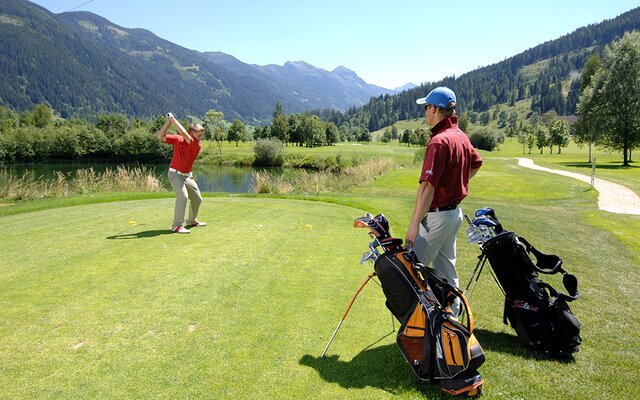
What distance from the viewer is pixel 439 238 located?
13.8ft

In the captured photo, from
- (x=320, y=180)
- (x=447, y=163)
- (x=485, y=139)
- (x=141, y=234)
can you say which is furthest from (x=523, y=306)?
(x=485, y=139)

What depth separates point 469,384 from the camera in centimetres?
321

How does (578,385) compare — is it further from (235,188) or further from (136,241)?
(235,188)

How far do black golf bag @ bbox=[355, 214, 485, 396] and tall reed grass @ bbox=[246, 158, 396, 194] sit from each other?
15627mm

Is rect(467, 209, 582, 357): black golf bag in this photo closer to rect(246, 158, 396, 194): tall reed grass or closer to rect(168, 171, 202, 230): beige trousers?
rect(168, 171, 202, 230): beige trousers

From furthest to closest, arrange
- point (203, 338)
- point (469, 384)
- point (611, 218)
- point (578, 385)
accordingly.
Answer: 1. point (611, 218)
2. point (203, 338)
3. point (578, 385)
4. point (469, 384)

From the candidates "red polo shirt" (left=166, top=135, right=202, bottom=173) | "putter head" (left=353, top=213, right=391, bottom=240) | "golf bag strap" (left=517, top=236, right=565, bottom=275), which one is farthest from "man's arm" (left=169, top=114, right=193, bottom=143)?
"golf bag strap" (left=517, top=236, right=565, bottom=275)

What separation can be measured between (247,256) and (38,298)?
2.86 metres

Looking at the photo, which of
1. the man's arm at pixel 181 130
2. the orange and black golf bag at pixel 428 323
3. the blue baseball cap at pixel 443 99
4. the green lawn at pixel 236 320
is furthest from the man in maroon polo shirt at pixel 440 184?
the man's arm at pixel 181 130

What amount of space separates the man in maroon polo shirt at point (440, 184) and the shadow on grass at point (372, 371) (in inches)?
45.7

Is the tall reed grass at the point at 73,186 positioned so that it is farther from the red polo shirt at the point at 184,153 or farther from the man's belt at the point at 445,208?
the man's belt at the point at 445,208

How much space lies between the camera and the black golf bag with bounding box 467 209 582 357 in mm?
4035

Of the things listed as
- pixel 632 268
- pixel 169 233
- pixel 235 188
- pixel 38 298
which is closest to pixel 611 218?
pixel 632 268

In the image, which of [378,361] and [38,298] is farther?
[38,298]
